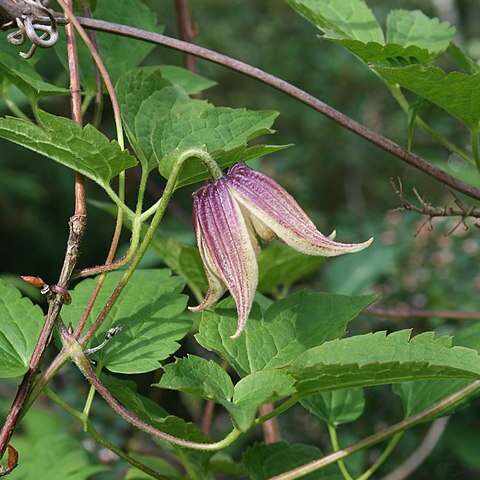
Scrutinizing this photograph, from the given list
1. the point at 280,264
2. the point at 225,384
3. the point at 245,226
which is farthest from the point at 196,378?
the point at 280,264

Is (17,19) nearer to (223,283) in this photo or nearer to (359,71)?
(223,283)

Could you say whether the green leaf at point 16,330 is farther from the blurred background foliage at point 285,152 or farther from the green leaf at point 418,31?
the blurred background foliage at point 285,152

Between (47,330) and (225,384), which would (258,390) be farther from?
(47,330)

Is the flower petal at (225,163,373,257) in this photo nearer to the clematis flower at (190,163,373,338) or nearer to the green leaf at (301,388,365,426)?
the clematis flower at (190,163,373,338)

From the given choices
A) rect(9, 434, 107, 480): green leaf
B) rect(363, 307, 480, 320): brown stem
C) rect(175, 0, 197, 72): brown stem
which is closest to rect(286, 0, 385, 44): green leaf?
rect(175, 0, 197, 72): brown stem

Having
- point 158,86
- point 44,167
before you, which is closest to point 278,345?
point 158,86


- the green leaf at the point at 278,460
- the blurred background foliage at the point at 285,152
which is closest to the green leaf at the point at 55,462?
the green leaf at the point at 278,460
